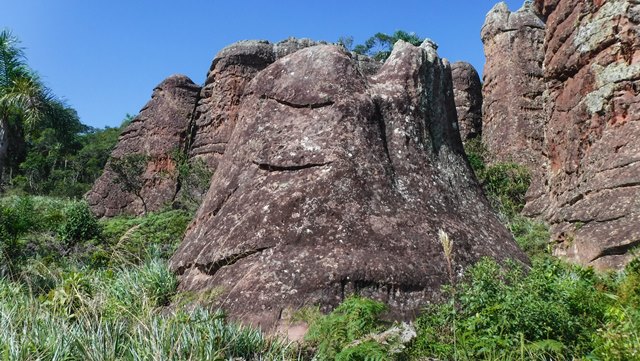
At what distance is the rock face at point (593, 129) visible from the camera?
952 centimetres

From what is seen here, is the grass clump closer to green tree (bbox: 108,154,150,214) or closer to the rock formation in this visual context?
the rock formation

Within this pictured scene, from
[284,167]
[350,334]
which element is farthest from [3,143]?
[350,334]

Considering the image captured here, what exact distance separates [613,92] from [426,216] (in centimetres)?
660

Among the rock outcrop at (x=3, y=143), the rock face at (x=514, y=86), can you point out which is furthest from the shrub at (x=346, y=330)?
the rock face at (x=514, y=86)

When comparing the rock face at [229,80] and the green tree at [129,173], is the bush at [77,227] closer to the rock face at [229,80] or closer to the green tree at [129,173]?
the green tree at [129,173]

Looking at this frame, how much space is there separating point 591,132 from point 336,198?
740 centimetres

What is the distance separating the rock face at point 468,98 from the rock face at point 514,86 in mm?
1150

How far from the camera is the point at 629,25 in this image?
11.3 metres

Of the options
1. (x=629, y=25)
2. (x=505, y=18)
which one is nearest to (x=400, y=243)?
(x=629, y=25)

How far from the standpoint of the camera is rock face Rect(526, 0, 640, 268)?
9.52 m

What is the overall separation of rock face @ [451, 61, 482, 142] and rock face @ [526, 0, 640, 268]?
14803mm

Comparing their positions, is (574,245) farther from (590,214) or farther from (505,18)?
(505,18)

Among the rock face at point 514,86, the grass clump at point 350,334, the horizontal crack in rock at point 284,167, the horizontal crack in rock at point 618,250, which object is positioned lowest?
the grass clump at point 350,334

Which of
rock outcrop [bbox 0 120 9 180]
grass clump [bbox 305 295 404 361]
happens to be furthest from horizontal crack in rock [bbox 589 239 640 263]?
rock outcrop [bbox 0 120 9 180]
